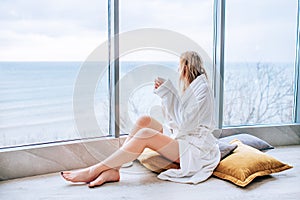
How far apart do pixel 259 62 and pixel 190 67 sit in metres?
1.32

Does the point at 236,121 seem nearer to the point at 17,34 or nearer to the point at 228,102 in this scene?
the point at 228,102

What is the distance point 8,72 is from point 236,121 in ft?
7.28

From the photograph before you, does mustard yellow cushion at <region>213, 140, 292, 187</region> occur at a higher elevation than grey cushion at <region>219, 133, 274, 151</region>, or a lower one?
lower

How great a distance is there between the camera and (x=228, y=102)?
3.62 m

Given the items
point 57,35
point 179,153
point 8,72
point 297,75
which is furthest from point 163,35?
point 297,75

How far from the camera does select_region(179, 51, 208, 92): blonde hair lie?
272 centimetres

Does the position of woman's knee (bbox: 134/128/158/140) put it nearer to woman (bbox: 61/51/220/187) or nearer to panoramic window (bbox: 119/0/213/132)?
woman (bbox: 61/51/220/187)

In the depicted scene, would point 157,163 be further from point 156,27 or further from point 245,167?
point 156,27

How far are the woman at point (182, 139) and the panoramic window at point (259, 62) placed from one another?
957 millimetres

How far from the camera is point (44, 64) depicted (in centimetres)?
288

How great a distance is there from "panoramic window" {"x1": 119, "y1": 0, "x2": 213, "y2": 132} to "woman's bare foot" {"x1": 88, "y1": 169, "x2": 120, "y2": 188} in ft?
2.00

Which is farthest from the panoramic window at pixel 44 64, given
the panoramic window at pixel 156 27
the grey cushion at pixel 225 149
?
the grey cushion at pixel 225 149

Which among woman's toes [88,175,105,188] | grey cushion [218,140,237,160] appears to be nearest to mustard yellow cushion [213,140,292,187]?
grey cushion [218,140,237,160]

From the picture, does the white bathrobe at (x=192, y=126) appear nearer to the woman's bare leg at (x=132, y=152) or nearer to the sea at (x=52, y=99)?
the woman's bare leg at (x=132, y=152)
